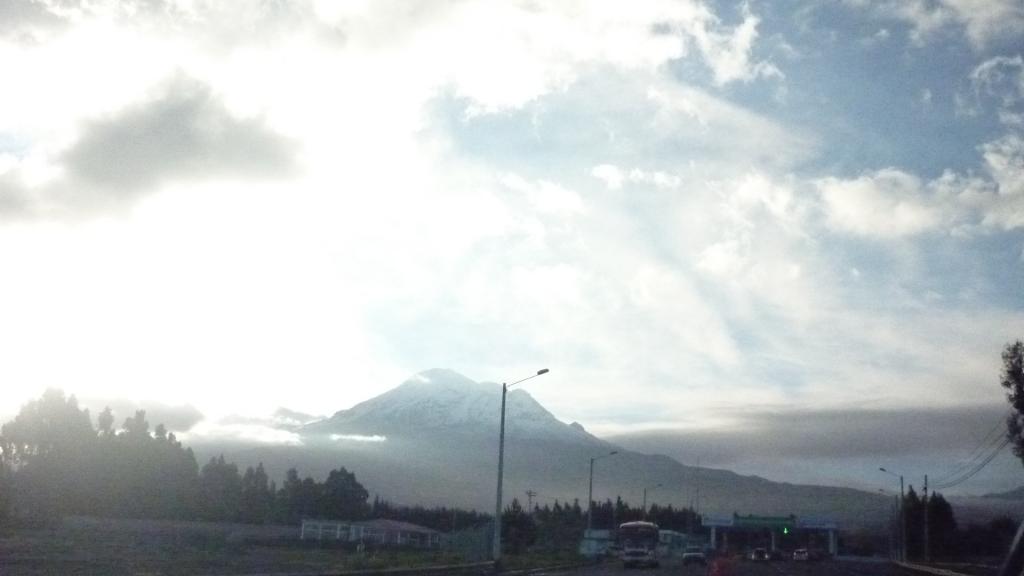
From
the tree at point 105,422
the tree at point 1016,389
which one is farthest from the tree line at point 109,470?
the tree at point 1016,389

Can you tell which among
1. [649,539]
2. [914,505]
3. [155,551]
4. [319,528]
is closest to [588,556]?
[649,539]

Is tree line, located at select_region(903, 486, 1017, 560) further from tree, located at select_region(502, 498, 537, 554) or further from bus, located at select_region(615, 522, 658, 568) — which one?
bus, located at select_region(615, 522, 658, 568)

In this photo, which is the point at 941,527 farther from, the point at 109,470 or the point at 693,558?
the point at 109,470

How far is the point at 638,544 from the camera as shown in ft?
269

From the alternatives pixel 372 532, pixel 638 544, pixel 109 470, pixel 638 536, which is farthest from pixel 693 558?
pixel 109 470

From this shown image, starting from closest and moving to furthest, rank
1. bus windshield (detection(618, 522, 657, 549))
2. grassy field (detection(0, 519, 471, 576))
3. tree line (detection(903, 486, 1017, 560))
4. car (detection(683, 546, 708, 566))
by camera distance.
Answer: grassy field (detection(0, 519, 471, 576)) < bus windshield (detection(618, 522, 657, 549)) < car (detection(683, 546, 708, 566)) < tree line (detection(903, 486, 1017, 560))

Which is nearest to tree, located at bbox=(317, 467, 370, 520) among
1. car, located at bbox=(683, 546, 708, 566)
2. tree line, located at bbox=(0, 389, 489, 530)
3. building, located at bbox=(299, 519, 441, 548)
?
tree line, located at bbox=(0, 389, 489, 530)

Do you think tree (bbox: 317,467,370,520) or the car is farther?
tree (bbox: 317,467,370,520)

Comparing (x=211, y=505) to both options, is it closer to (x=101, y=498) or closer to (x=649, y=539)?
(x=101, y=498)

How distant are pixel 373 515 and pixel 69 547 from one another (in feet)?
364

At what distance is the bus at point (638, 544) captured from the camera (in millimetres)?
79812

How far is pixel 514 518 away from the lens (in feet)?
444

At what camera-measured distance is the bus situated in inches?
3142

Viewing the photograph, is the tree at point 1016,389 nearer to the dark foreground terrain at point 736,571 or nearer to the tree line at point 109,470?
the dark foreground terrain at point 736,571
